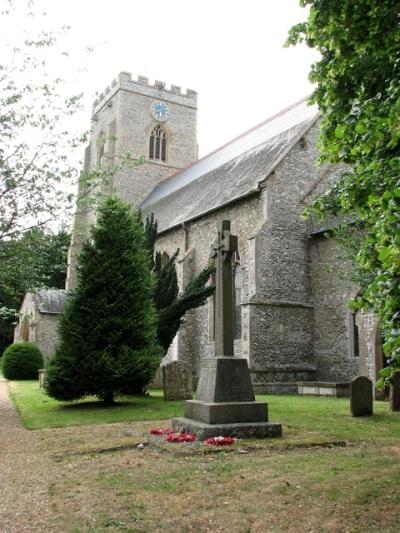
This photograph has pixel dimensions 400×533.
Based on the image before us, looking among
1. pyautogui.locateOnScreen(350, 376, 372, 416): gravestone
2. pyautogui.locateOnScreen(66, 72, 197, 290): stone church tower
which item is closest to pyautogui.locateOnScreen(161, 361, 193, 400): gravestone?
pyautogui.locateOnScreen(350, 376, 372, 416): gravestone

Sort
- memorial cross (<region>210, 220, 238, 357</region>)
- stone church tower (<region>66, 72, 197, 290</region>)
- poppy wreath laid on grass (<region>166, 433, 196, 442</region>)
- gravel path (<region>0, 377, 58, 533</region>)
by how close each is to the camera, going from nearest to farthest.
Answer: gravel path (<region>0, 377, 58, 533</region>)
poppy wreath laid on grass (<region>166, 433, 196, 442</region>)
memorial cross (<region>210, 220, 238, 357</region>)
stone church tower (<region>66, 72, 197, 290</region>)

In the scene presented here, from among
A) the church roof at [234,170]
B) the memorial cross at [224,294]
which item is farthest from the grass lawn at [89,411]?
the church roof at [234,170]

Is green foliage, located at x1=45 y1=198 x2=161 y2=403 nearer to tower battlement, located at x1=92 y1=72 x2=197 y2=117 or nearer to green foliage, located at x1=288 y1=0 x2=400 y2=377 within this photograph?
green foliage, located at x1=288 y1=0 x2=400 y2=377

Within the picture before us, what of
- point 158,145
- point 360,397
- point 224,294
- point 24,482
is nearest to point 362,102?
point 224,294

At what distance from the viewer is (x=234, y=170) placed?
76.5ft

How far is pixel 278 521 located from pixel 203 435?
3.45 meters

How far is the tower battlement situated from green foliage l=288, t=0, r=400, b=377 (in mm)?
30511

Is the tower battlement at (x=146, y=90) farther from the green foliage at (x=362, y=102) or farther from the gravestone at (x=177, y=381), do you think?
the green foliage at (x=362, y=102)

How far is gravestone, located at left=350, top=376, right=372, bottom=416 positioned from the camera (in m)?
10.7

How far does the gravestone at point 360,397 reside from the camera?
1067 centimetres

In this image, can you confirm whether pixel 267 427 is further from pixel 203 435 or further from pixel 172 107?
pixel 172 107

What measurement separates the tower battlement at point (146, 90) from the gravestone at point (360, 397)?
101ft

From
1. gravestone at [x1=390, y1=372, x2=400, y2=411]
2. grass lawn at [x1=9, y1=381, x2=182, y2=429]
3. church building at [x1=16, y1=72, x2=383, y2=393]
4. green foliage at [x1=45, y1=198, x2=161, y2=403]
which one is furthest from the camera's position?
church building at [x1=16, y1=72, x2=383, y2=393]

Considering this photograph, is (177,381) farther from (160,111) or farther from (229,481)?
(160,111)
